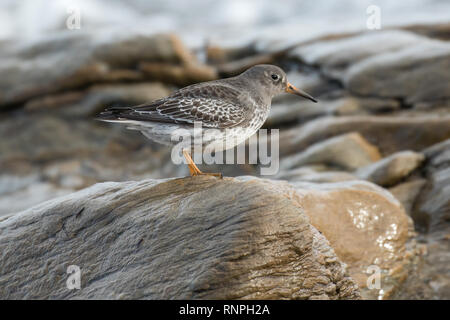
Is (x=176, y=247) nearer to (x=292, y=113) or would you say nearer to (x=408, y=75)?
(x=292, y=113)

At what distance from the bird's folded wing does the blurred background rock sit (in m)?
1.92

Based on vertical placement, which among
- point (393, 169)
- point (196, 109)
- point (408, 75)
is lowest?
point (393, 169)

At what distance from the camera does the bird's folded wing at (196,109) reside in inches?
260

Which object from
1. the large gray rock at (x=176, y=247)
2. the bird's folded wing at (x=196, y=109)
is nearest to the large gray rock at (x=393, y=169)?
the bird's folded wing at (x=196, y=109)

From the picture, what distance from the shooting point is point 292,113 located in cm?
1386

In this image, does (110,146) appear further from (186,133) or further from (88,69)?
(186,133)

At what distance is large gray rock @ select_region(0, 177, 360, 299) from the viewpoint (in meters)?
4.98

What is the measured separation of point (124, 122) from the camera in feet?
21.5

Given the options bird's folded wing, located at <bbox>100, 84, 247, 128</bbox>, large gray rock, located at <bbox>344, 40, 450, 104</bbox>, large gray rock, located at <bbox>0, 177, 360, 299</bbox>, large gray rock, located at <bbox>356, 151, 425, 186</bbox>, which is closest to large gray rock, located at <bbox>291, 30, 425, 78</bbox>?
large gray rock, located at <bbox>344, 40, 450, 104</bbox>

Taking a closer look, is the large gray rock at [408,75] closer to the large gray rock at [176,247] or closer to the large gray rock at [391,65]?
the large gray rock at [391,65]

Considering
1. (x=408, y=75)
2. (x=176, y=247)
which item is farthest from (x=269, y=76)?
(x=408, y=75)

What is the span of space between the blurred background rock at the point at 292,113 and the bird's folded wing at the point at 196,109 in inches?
75.7

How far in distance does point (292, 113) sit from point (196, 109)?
7.46m

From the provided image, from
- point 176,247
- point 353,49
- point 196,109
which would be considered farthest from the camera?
point 353,49
